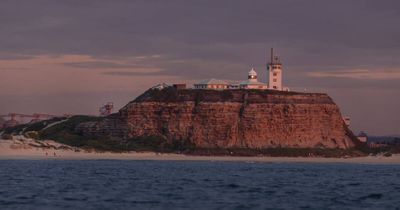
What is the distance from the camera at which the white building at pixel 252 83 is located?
15938 centimetres

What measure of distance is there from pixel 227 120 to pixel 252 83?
1751 centimetres

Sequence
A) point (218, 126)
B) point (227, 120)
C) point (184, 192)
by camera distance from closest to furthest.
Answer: point (184, 192) < point (218, 126) < point (227, 120)

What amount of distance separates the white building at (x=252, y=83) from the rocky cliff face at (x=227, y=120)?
844cm

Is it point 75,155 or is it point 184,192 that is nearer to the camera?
point 184,192

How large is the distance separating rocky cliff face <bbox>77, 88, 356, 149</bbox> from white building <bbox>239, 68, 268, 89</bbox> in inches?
332

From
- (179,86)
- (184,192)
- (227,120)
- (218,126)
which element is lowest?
(184,192)

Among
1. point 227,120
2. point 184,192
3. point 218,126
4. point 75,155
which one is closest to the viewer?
point 184,192

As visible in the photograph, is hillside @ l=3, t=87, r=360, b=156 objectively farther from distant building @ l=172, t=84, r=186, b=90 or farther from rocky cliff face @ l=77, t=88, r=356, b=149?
distant building @ l=172, t=84, r=186, b=90

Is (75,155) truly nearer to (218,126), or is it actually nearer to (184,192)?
(218,126)

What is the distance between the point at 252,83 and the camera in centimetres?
16025

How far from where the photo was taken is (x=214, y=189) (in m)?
63.8

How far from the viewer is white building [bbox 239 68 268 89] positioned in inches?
6275

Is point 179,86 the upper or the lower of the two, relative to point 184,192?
upper

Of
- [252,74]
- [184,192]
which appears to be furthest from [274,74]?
[184,192]
